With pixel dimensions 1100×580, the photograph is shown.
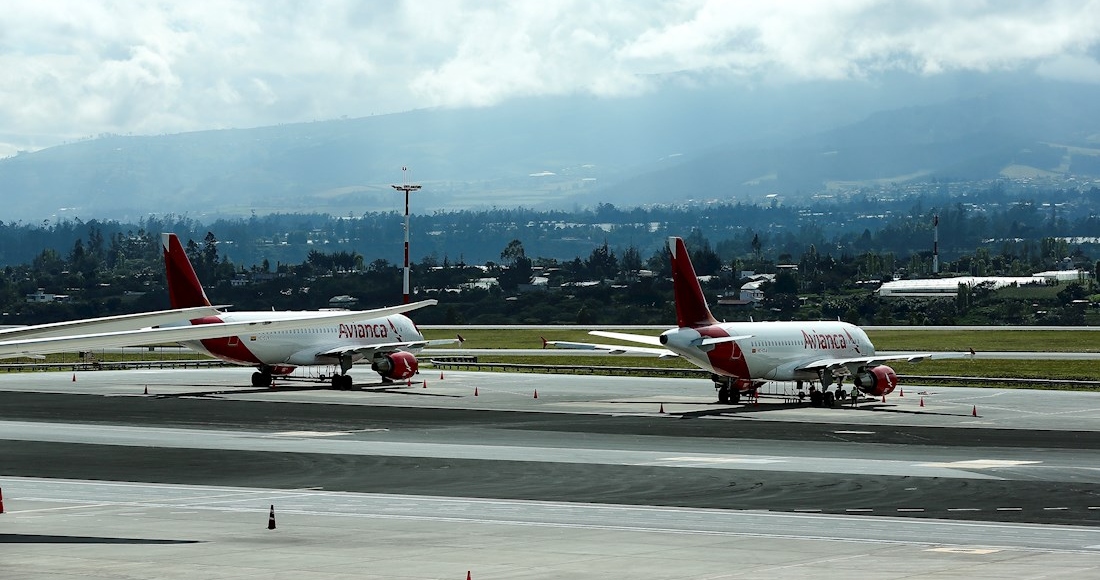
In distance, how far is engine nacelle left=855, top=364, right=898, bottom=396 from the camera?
258 ft

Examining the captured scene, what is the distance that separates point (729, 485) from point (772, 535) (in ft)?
31.8

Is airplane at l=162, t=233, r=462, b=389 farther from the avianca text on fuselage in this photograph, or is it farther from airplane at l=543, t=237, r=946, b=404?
airplane at l=543, t=237, r=946, b=404

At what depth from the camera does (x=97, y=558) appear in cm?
2956

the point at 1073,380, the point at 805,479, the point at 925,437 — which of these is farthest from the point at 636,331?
the point at 805,479

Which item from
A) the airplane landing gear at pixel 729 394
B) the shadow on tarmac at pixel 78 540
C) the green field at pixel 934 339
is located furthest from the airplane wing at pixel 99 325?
the green field at pixel 934 339

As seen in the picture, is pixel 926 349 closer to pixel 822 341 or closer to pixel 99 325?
pixel 822 341

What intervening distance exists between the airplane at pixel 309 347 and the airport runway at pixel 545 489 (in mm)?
7448

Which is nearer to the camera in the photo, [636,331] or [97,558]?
[97,558]

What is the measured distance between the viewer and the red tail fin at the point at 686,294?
75.4 meters

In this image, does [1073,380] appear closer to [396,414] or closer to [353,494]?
[396,414]

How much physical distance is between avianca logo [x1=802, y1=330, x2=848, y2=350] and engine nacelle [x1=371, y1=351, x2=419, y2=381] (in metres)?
23.7

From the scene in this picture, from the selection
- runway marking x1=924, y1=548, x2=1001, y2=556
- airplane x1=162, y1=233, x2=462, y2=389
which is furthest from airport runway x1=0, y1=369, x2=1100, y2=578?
airplane x1=162, y1=233, x2=462, y2=389

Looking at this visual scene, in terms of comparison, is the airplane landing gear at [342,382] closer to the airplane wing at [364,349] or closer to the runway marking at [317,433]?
the airplane wing at [364,349]

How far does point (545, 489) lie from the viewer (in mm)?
42438
